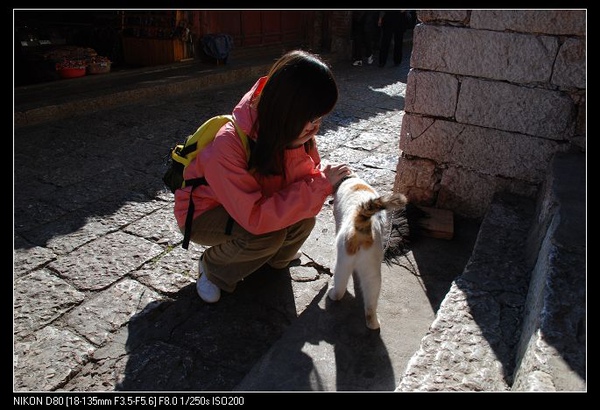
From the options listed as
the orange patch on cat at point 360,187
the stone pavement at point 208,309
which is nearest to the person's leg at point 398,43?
the stone pavement at point 208,309

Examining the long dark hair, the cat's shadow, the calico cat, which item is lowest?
the cat's shadow

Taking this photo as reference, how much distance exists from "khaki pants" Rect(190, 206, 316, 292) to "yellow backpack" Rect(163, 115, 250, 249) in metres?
0.11

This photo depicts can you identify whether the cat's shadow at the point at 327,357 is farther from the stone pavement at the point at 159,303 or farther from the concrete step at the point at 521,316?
the concrete step at the point at 521,316

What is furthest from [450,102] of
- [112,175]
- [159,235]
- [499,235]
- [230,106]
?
[230,106]

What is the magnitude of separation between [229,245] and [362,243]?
0.81 meters

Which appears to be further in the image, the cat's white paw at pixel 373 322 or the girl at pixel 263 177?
the cat's white paw at pixel 373 322

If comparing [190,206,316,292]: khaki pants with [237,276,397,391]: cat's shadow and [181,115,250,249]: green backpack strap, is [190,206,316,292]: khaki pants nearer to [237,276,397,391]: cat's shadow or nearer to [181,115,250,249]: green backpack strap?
[181,115,250,249]: green backpack strap

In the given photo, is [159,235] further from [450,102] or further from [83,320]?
[450,102]

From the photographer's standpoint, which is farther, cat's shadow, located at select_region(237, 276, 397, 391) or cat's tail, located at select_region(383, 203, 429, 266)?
cat's tail, located at select_region(383, 203, 429, 266)

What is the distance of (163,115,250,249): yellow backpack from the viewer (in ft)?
8.07

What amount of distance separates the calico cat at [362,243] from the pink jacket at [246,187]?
184mm

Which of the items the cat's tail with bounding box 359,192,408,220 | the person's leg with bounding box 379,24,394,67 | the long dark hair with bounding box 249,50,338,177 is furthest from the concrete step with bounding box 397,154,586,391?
the person's leg with bounding box 379,24,394,67

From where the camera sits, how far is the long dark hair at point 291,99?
6.92ft

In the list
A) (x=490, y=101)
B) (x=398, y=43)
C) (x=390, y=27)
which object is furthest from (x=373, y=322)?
(x=398, y=43)
